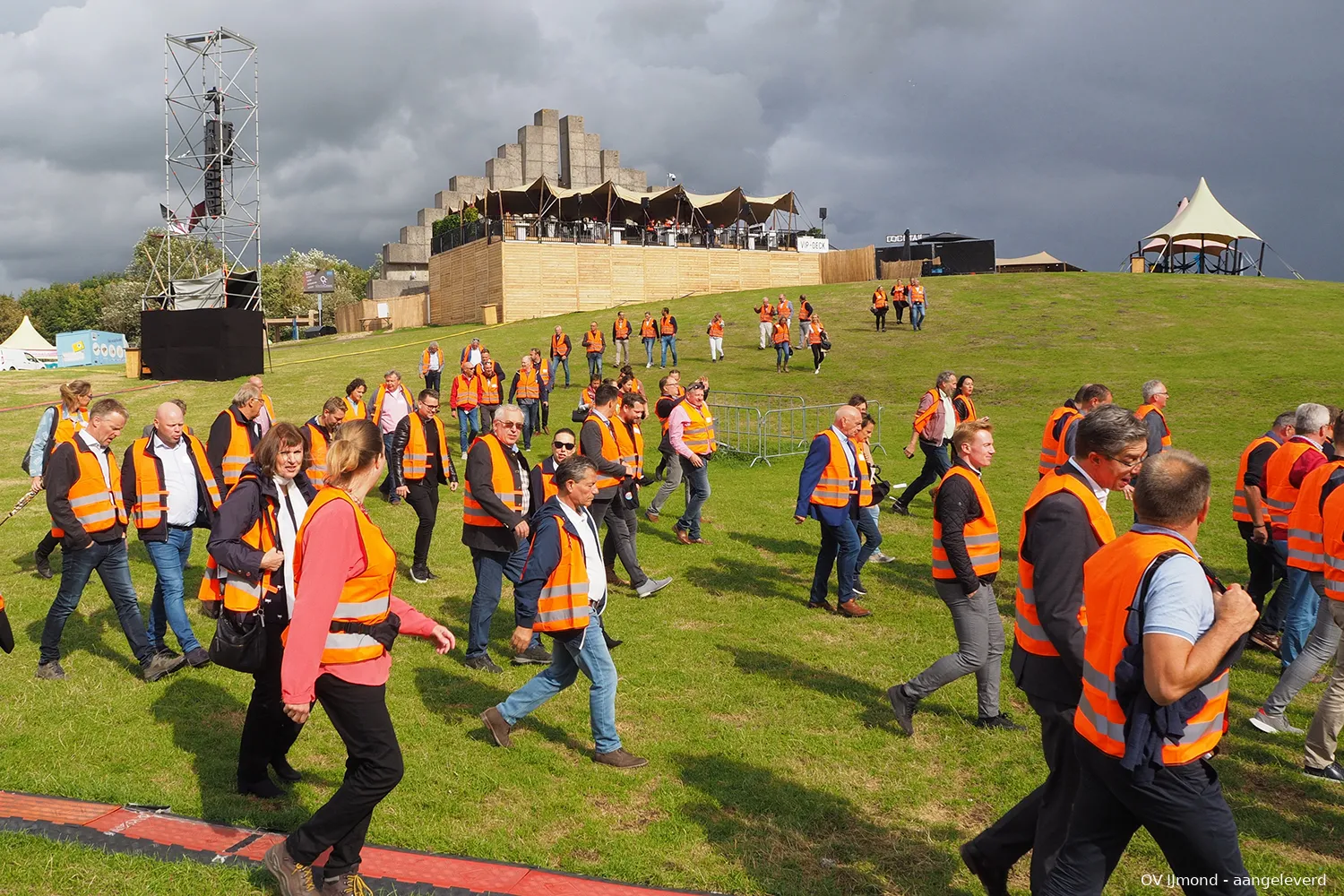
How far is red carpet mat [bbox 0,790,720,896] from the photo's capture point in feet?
13.0

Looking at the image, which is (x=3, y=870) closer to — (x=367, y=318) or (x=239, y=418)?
(x=239, y=418)

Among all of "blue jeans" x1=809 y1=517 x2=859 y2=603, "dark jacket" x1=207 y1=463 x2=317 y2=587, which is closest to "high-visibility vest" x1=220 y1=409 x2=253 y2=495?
"dark jacket" x1=207 y1=463 x2=317 y2=587

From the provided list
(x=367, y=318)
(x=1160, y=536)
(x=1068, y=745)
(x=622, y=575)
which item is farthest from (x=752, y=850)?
(x=367, y=318)

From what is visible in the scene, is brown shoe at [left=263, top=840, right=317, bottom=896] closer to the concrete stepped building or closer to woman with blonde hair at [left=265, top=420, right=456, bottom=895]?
woman with blonde hair at [left=265, top=420, right=456, bottom=895]

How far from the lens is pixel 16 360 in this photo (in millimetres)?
47125

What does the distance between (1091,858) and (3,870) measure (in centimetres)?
440

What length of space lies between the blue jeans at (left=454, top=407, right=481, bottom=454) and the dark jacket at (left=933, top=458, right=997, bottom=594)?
41.7ft

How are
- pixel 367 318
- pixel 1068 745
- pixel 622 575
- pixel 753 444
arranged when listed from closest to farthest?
1. pixel 1068 745
2. pixel 622 575
3. pixel 753 444
4. pixel 367 318

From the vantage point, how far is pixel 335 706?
11.8 feet

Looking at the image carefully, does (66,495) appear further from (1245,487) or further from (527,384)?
(527,384)

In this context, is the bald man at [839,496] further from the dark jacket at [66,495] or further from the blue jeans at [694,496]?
the dark jacket at [66,495]

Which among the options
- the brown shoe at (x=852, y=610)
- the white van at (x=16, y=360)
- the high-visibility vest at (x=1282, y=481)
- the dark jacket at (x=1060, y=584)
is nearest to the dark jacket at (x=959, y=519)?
the dark jacket at (x=1060, y=584)

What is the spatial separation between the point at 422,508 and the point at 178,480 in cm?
287

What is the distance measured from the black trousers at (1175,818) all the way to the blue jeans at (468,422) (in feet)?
49.3
